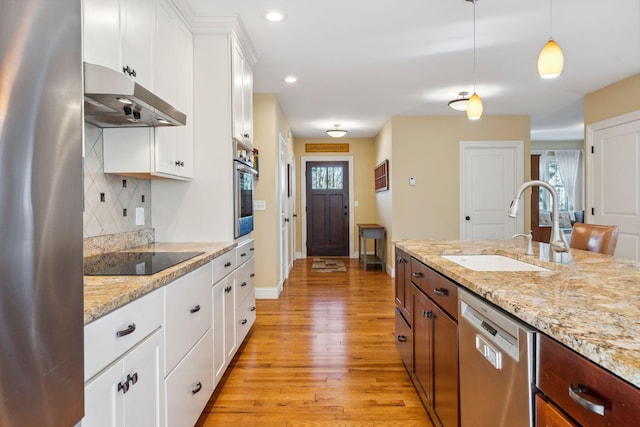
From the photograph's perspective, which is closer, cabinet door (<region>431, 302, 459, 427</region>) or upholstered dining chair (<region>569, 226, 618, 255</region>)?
cabinet door (<region>431, 302, 459, 427</region>)

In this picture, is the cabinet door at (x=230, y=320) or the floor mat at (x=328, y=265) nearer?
the cabinet door at (x=230, y=320)

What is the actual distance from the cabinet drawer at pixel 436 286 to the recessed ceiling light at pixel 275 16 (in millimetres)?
1955

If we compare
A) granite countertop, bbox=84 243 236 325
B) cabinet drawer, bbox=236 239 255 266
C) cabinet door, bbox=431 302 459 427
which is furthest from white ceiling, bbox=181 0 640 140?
cabinet door, bbox=431 302 459 427

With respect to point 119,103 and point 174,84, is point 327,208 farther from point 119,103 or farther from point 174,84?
point 119,103

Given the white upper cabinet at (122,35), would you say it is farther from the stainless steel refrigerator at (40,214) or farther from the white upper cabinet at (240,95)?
the stainless steel refrigerator at (40,214)

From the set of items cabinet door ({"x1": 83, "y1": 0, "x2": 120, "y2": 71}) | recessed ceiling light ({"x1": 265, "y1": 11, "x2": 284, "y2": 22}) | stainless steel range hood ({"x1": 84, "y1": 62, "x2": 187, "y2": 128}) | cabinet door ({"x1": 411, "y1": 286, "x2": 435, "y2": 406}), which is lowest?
cabinet door ({"x1": 411, "y1": 286, "x2": 435, "y2": 406})

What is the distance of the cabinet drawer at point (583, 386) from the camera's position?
0.62 meters

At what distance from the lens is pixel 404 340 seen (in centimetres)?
237

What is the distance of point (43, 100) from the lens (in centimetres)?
65

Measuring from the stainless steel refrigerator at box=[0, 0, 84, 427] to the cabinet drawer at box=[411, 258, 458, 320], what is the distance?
1.25 m

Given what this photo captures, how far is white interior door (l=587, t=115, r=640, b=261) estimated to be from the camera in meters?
4.03

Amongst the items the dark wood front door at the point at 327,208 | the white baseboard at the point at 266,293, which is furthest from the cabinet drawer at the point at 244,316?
the dark wood front door at the point at 327,208

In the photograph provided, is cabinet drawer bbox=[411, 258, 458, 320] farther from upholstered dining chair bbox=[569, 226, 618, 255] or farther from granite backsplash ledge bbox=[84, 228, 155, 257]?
granite backsplash ledge bbox=[84, 228, 155, 257]

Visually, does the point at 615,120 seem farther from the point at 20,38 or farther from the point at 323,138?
the point at 20,38
